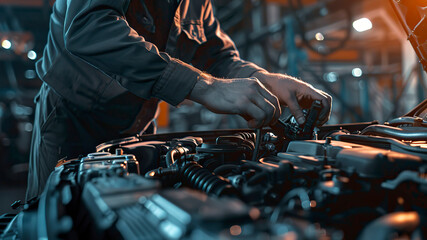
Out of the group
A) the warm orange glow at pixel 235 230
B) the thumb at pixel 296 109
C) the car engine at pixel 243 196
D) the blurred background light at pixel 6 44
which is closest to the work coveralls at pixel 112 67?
the car engine at pixel 243 196

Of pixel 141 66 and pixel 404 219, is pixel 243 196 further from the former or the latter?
pixel 141 66

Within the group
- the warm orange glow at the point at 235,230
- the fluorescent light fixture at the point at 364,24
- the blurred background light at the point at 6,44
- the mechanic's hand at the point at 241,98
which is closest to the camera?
the warm orange glow at the point at 235,230

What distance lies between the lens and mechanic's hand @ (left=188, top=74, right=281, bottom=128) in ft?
2.77

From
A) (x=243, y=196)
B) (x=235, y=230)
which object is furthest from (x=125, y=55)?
(x=235, y=230)

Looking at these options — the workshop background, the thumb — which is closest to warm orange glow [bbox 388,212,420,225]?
the thumb

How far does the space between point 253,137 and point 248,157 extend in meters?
0.19

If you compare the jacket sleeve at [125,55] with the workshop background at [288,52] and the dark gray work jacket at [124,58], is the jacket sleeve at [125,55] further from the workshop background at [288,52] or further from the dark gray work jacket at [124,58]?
the workshop background at [288,52]

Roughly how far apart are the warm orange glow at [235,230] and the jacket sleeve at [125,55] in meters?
0.62

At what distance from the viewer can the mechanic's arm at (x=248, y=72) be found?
3.50ft

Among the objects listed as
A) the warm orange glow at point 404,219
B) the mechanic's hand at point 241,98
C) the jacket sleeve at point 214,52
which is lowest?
the warm orange glow at point 404,219

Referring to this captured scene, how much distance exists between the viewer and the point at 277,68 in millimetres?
4508

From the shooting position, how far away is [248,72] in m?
1.34

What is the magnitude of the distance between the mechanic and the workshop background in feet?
7.16

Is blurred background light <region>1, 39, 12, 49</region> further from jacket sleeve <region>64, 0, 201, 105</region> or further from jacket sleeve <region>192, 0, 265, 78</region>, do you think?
jacket sleeve <region>64, 0, 201, 105</region>
